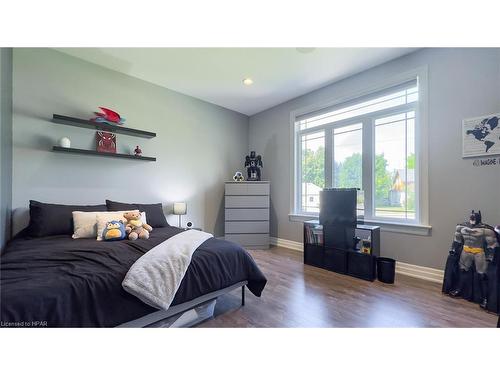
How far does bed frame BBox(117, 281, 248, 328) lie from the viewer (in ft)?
4.15

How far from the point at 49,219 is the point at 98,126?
123 cm

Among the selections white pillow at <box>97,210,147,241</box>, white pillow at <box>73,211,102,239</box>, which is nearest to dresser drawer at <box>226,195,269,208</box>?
white pillow at <box>97,210,147,241</box>

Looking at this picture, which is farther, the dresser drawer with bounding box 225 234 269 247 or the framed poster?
the dresser drawer with bounding box 225 234 269 247

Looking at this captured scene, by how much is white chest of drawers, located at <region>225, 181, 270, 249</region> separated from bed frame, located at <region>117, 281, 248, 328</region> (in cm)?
193

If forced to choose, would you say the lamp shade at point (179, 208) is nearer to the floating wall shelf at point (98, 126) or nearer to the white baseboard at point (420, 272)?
the floating wall shelf at point (98, 126)

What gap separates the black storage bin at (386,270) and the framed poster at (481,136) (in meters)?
1.34

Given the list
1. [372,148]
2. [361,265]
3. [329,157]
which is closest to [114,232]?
[361,265]

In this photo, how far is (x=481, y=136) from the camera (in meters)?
1.99

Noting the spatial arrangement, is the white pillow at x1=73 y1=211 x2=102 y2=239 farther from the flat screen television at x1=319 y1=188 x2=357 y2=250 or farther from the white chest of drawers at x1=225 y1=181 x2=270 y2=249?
the flat screen television at x1=319 y1=188 x2=357 y2=250

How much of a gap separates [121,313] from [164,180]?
2403 mm

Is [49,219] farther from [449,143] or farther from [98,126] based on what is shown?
[449,143]

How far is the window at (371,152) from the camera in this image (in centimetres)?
252

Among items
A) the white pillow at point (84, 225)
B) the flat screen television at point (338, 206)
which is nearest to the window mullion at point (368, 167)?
the flat screen television at point (338, 206)
